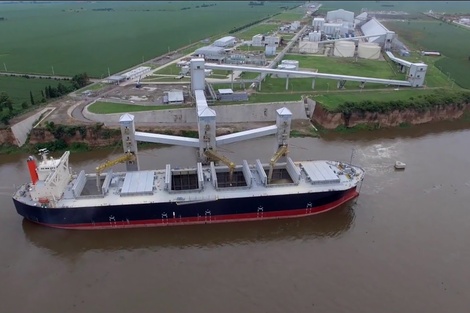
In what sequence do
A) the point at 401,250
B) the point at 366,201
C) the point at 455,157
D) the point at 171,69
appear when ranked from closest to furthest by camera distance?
the point at 401,250 < the point at 366,201 < the point at 455,157 < the point at 171,69

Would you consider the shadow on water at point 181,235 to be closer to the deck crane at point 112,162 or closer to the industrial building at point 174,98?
the deck crane at point 112,162

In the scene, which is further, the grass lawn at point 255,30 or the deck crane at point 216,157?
the grass lawn at point 255,30

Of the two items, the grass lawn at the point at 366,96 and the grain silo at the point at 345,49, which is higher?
the grain silo at the point at 345,49

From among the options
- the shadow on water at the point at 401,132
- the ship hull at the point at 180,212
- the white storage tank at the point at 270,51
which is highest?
the white storage tank at the point at 270,51

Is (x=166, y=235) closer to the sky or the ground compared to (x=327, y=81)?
closer to the ground

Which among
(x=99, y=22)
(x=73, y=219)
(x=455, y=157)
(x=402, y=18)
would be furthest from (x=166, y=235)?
(x=402, y=18)

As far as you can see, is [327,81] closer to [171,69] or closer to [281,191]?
[171,69]

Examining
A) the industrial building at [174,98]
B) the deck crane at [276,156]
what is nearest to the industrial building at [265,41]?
the industrial building at [174,98]
